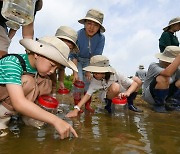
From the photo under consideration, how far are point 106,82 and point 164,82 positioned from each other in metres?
0.92

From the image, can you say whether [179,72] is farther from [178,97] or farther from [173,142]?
[173,142]

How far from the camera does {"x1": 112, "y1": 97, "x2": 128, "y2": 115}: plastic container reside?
4.02m

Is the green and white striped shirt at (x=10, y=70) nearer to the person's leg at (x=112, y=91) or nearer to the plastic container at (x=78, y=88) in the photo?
the person's leg at (x=112, y=91)

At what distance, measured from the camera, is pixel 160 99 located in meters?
4.59

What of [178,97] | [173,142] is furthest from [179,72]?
[173,142]

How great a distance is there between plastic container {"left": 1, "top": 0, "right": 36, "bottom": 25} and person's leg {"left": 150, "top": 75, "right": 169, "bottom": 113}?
A: 234 cm

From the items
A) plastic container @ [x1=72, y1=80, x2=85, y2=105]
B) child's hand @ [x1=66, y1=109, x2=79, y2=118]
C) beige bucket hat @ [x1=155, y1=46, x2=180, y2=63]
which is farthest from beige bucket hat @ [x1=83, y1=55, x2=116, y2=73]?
beige bucket hat @ [x1=155, y1=46, x2=180, y2=63]

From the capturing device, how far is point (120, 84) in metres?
4.51

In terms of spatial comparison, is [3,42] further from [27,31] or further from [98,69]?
[98,69]

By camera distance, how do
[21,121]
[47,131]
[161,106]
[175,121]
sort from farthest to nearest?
[161,106] → [175,121] → [21,121] → [47,131]

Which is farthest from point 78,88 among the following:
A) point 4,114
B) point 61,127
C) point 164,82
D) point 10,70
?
point 61,127

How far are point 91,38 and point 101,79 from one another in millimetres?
1113

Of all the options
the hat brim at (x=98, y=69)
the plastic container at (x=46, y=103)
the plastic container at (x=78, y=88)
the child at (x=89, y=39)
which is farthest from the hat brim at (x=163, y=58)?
the plastic container at (x=46, y=103)

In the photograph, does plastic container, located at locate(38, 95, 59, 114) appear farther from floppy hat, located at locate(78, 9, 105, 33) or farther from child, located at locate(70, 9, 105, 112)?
floppy hat, located at locate(78, 9, 105, 33)
